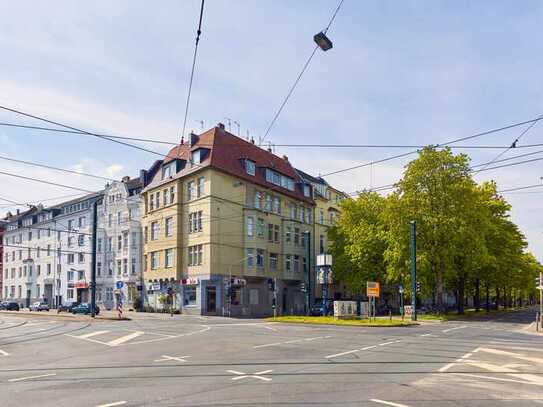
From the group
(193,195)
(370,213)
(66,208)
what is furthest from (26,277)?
(370,213)

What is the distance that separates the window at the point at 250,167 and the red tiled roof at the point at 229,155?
1.42ft

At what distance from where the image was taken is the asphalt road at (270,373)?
9.56 m

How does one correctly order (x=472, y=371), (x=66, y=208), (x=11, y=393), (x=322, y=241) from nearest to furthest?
1. (x=11, y=393)
2. (x=472, y=371)
3. (x=322, y=241)
4. (x=66, y=208)

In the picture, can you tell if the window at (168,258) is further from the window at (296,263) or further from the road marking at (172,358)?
the road marking at (172,358)

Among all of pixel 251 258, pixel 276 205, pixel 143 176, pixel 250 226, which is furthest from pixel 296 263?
pixel 143 176

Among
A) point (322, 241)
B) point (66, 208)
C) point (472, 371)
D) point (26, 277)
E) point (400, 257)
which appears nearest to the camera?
point (472, 371)

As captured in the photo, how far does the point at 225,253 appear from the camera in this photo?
53281 millimetres

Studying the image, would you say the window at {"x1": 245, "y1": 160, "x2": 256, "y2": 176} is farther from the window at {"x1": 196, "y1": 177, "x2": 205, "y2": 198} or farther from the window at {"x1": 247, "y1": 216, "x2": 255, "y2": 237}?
the window at {"x1": 196, "y1": 177, "x2": 205, "y2": 198}

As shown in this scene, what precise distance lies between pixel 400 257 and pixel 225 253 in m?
16.4

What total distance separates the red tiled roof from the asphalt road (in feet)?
108

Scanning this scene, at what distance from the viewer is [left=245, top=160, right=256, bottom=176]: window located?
57006 mm

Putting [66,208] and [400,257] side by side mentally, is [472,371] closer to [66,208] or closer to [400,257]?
[400,257]

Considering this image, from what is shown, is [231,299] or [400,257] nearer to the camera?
[400,257]

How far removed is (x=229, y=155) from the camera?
5544cm
